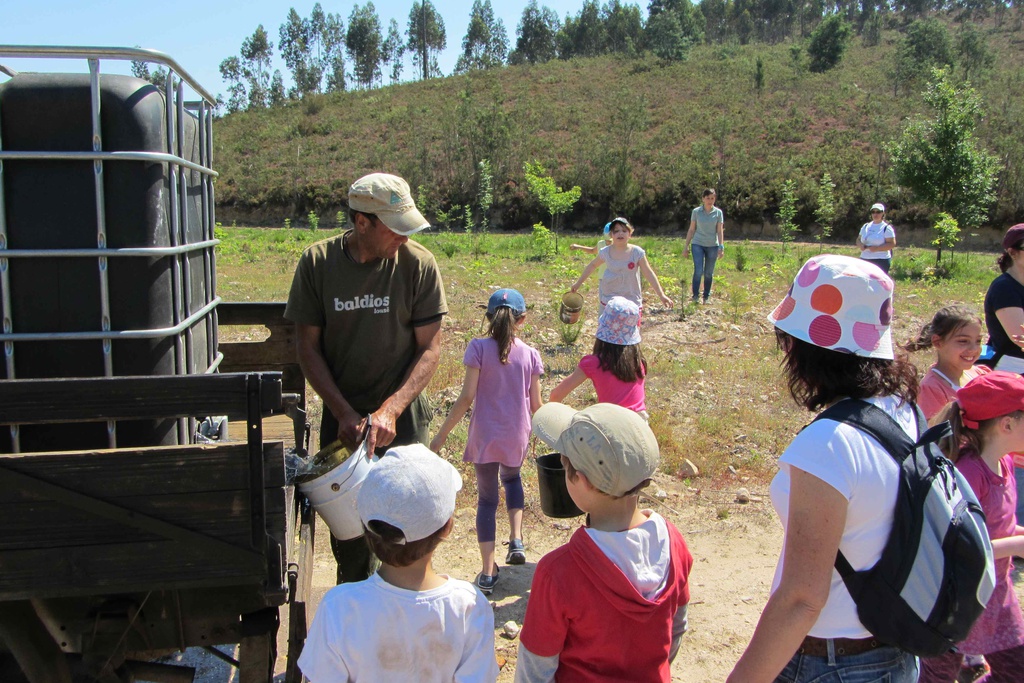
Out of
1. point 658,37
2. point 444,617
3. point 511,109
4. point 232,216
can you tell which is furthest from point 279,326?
point 658,37

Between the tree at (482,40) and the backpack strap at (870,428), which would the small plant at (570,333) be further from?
the tree at (482,40)

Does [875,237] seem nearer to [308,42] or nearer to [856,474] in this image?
[856,474]

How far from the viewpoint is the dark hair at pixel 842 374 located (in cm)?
173

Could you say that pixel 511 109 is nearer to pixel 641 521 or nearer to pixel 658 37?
pixel 658 37

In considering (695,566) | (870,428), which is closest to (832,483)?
(870,428)

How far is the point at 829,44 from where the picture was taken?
59.6m

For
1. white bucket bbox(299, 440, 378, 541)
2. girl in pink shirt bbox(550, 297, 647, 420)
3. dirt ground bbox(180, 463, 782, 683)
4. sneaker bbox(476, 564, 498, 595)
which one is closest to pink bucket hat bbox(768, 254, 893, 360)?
white bucket bbox(299, 440, 378, 541)

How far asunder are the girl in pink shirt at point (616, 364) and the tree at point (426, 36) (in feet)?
289

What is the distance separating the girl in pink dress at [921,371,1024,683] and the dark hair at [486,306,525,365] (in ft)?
6.70

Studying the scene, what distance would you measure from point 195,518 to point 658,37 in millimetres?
75088

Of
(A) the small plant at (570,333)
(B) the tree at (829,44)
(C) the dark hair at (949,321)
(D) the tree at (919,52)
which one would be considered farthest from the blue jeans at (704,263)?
(B) the tree at (829,44)

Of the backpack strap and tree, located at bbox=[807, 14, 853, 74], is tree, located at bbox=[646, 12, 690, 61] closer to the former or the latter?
tree, located at bbox=[807, 14, 853, 74]

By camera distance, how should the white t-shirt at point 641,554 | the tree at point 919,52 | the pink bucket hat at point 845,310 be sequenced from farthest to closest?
the tree at point 919,52, the white t-shirt at point 641,554, the pink bucket hat at point 845,310

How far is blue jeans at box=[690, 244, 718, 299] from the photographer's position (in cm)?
1217
